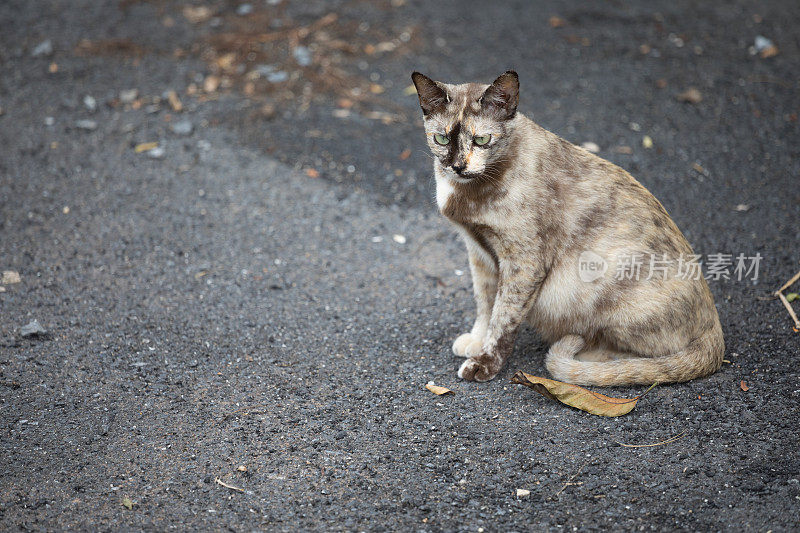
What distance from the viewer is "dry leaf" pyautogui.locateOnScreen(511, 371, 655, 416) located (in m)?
3.66

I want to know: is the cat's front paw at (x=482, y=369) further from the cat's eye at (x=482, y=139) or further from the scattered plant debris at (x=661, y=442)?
the cat's eye at (x=482, y=139)

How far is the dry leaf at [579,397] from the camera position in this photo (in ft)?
12.0

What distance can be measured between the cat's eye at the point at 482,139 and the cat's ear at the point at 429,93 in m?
0.23

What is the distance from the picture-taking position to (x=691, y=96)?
262 inches

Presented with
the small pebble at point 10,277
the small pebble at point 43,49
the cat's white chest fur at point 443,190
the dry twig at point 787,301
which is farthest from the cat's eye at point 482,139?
the small pebble at point 43,49

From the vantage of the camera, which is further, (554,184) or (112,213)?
(112,213)

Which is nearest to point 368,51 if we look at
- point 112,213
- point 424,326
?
point 112,213

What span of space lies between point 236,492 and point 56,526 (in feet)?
2.42

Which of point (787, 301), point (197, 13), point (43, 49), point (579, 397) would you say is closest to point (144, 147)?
point (43, 49)

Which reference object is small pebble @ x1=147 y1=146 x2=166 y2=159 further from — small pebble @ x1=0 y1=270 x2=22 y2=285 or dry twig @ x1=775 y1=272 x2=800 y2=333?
dry twig @ x1=775 y1=272 x2=800 y2=333

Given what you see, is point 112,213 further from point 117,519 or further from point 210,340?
point 117,519

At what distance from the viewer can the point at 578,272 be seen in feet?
12.3

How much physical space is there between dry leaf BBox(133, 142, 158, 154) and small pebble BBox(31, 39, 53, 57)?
2.20 meters

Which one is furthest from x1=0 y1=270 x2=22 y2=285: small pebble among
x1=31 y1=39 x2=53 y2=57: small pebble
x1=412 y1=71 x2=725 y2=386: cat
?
x1=31 y1=39 x2=53 y2=57: small pebble
